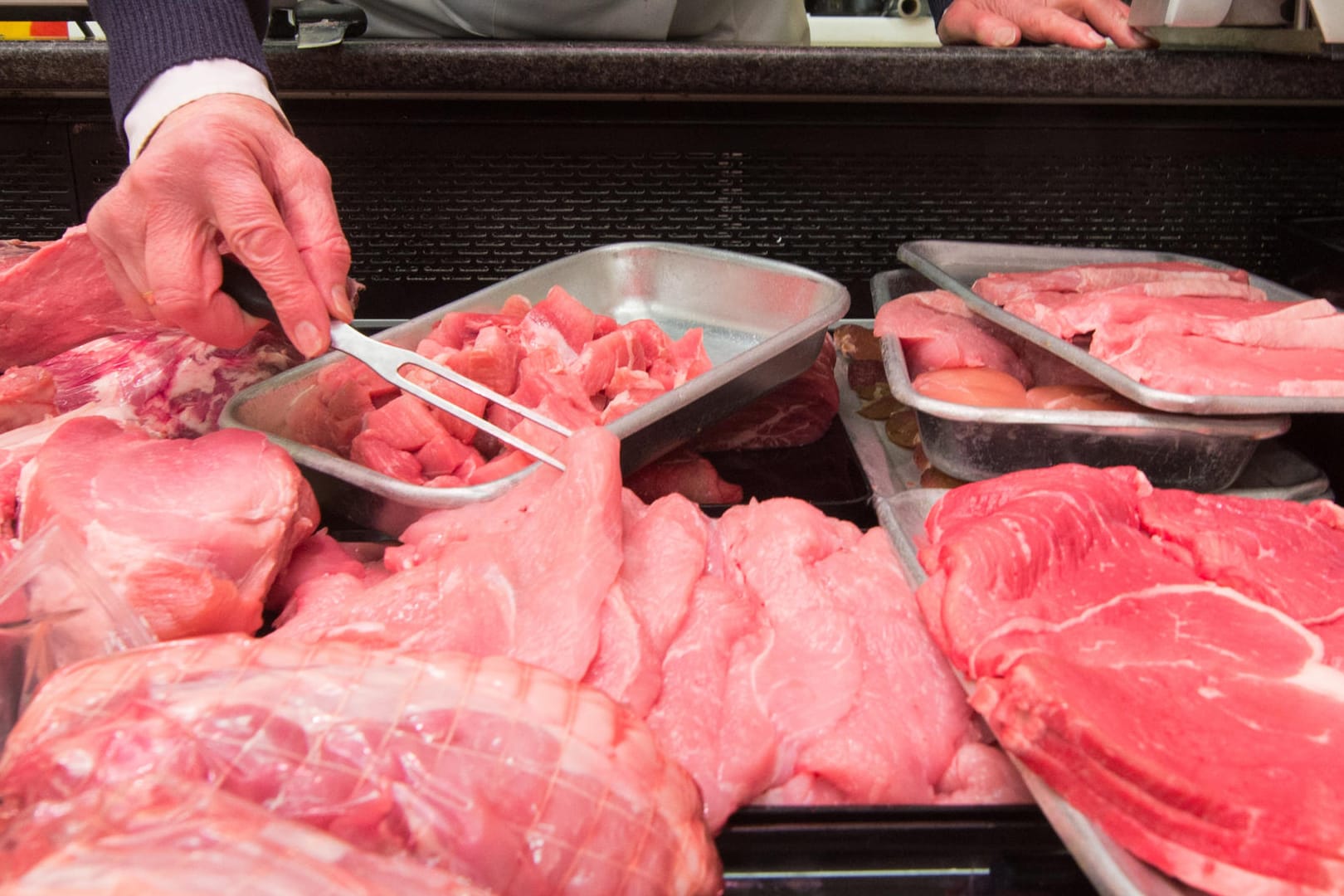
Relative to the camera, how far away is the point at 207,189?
1.71 metres

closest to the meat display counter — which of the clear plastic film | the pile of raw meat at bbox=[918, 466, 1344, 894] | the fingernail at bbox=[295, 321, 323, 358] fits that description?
the pile of raw meat at bbox=[918, 466, 1344, 894]

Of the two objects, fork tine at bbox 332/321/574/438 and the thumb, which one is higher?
the thumb

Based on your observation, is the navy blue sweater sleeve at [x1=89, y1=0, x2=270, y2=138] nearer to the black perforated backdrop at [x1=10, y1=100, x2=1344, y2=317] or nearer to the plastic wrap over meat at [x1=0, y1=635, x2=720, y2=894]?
the black perforated backdrop at [x1=10, y1=100, x2=1344, y2=317]

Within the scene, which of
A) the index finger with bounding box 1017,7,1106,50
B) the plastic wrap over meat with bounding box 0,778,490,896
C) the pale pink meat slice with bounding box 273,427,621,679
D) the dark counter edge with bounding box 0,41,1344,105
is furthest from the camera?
the index finger with bounding box 1017,7,1106,50

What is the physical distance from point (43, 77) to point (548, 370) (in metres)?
1.46

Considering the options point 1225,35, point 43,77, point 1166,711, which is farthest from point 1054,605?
point 43,77

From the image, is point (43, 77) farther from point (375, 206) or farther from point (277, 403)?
point (277, 403)

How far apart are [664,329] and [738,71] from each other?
73 cm

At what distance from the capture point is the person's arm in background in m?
1.70

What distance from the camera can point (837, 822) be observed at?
1.21m

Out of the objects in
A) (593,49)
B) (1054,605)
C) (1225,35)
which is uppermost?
(1225,35)

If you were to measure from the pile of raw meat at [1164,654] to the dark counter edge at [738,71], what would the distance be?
1148 millimetres

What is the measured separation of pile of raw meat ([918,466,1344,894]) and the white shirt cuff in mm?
1613

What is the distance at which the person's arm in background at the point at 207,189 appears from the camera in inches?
66.9
